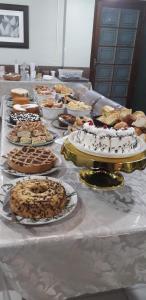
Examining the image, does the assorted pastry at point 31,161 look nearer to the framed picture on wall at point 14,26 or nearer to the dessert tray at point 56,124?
the dessert tray at point 56,124

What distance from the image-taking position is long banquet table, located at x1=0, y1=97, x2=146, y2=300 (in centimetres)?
68

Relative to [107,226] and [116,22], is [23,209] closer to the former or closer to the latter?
[107,226]

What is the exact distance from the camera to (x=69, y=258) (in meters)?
0.71

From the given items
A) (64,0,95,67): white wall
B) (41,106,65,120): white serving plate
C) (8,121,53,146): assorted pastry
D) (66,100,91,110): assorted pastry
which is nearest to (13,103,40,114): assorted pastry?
(41,106,65,120): white serving plate

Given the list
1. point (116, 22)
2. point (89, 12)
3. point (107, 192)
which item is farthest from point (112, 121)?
point (116, 22)

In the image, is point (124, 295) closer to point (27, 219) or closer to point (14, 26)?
point (27, 219)

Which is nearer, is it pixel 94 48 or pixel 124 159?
pixel 124 159

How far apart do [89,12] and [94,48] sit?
50 centimetres

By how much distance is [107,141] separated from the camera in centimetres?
88

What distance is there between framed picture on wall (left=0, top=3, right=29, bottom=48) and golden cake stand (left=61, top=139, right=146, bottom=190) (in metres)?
2.93

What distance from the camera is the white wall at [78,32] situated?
342 centimetres

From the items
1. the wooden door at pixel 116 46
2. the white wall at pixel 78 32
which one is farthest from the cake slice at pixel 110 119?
the wooden door at pixel 116 46

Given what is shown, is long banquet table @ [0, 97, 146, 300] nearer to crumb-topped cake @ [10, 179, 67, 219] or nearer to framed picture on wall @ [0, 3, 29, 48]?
crumb-topped cake @ [10, 179, 67, 219]

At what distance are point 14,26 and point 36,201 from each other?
3.26 metres
